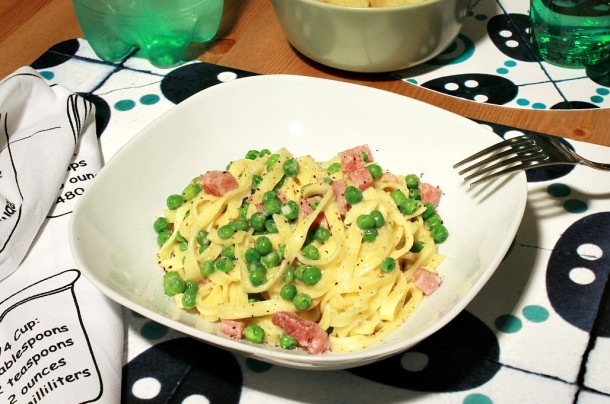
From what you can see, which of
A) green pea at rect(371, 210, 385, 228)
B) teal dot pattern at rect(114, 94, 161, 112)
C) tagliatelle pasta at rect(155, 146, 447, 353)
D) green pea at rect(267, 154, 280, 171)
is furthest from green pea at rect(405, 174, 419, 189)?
teal dot pattern at rect(114, 94, 161, 112)

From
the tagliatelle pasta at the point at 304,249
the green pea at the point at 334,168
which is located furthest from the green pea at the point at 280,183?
the green pea at the point at 334,168

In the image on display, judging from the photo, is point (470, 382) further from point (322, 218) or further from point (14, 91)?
point (14, 91)

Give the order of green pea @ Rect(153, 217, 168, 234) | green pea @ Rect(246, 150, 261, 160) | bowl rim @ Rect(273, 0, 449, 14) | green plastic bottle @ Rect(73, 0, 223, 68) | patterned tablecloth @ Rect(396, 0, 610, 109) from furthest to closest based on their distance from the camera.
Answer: green plastic bottle @ Rect(73, 0, 223, 68) < patterned tablecloth @ Rect(396, 0, 610, 109) < bowl rim @ Rect(273, 0, 449, 14) < green pea @ Rect(246, 150, 261, 160) < green pea @ Rect(153, 217, 168, 234)

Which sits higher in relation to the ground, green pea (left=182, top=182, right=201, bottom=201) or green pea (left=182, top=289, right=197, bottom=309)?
green pea (left=182, top=182, right=201, bottom=201)

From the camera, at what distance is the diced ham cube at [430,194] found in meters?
1.69

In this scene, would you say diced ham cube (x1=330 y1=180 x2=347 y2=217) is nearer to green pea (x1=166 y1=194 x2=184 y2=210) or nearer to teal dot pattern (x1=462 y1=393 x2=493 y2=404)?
green pea (x1=166 y1=194 x2=184 y2=210)

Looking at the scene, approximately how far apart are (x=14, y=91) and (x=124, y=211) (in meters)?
0.63

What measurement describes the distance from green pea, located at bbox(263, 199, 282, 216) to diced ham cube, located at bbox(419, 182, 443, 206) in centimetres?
37

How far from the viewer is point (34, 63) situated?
100 inches

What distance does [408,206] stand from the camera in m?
1.63

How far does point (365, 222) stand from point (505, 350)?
1.31 ft

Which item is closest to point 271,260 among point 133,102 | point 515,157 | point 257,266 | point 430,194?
point 257,266

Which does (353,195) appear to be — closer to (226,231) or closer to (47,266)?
(226,231)

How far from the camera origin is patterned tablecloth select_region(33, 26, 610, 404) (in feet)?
4.60
